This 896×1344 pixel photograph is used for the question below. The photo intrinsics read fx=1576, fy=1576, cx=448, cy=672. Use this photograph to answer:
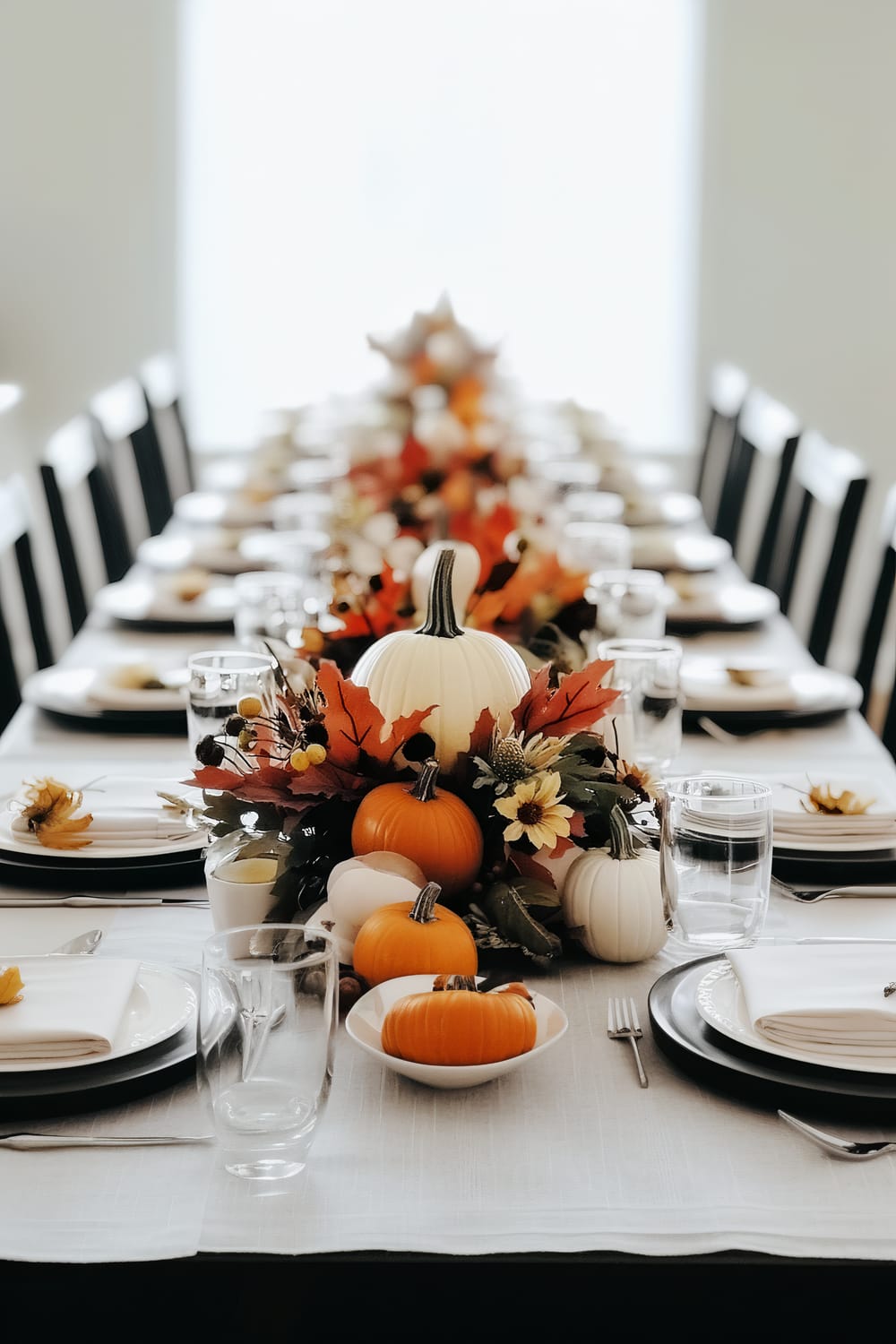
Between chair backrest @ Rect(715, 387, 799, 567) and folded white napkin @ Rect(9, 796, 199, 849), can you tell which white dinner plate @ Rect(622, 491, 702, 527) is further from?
folded white napkin @ Rect(9, 796, 199, 849)

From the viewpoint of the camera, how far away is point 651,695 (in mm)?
1592

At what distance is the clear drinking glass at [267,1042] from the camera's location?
86 cm

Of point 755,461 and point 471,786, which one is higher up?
point 471,786

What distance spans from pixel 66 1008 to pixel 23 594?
1772mm

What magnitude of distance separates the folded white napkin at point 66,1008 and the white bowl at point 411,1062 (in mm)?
154

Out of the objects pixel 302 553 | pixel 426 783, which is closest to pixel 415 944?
pixel 426 783

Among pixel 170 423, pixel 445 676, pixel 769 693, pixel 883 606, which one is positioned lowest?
pixel 170 423

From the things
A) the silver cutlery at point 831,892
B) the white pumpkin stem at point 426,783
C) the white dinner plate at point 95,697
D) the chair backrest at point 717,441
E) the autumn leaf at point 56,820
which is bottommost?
the chair backrest at point 717,441

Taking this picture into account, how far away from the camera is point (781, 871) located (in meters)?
1.42

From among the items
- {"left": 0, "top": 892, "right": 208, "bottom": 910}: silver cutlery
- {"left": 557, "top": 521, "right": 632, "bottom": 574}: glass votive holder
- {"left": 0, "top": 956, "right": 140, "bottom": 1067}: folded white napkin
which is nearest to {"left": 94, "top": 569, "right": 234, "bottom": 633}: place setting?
{"left": 557, "top": 521, "right": 632, "bottom": 574}: glass votive holder

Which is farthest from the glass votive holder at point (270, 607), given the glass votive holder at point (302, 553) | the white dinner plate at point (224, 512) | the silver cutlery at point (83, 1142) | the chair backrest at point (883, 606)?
the white dinner plate at point (224, 512)

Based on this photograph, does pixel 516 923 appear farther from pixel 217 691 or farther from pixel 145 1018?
pixel 217 691

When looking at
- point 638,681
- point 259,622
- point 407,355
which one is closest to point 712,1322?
point 638,681

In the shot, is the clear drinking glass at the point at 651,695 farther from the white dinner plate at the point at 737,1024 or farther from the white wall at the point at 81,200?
the white wall at the point at 81,200
